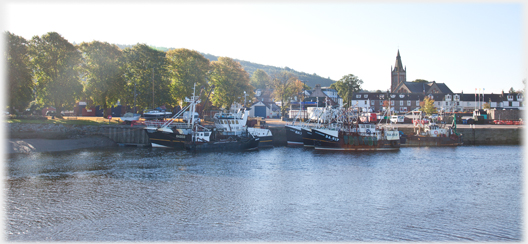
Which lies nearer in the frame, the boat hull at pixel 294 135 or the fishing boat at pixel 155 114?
the boat hull at pixel 294 135

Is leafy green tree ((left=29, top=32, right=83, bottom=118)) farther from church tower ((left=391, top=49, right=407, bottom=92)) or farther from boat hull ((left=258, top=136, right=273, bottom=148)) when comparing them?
church tower ((left=391, top=49, right=407, bottom=92))

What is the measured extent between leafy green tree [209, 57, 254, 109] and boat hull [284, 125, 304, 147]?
2045 centimetres

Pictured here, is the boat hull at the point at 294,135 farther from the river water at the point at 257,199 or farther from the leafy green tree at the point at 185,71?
the leafy green tree at the point at 185,71

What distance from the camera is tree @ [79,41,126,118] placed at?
56375mm

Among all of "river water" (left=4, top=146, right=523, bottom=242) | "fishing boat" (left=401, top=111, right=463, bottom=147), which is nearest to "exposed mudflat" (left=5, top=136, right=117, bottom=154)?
"river water" (left=4, top=146, right=523, bottom=242)

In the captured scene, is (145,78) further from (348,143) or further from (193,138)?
(348,143)

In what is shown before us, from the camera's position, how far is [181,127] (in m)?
49.5

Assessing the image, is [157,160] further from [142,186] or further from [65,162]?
[142,186]

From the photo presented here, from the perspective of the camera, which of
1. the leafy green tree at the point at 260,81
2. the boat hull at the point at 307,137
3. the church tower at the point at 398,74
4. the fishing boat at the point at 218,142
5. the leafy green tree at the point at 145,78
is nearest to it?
the fishing boat at the point at 218,142

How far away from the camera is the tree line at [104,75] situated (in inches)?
2015

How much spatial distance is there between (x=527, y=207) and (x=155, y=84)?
176 ft

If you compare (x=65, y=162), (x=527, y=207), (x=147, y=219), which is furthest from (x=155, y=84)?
(x=527, y=207)

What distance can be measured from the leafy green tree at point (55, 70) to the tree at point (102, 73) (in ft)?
6.44

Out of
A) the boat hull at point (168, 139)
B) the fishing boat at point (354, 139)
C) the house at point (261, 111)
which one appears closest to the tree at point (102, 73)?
the boat hull at point (168, 139)
